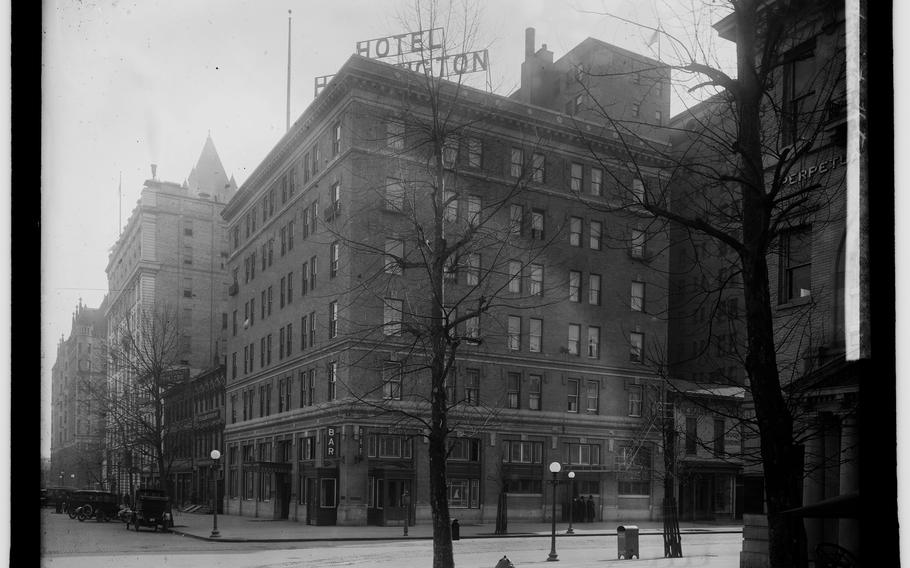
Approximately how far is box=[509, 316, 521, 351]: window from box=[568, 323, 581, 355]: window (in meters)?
0.85

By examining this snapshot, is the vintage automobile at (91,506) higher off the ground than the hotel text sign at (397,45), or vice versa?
the hotel text sign at (397,45)

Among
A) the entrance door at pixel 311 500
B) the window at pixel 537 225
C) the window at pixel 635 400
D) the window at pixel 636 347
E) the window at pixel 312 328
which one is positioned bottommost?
the entrance door at pixel 311 500

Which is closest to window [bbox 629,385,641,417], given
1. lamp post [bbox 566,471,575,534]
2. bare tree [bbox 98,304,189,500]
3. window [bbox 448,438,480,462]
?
lamp post [bbox 566,471,575,534]

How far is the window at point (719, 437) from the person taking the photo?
11992mm

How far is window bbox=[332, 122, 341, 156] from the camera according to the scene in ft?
43.9

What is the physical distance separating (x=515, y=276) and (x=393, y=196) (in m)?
2.65

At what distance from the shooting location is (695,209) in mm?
11445

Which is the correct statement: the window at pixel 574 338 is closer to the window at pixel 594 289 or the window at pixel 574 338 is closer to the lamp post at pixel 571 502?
the window at pixel 594 289

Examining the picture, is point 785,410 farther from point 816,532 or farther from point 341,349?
point 341,349

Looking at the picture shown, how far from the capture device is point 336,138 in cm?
1348

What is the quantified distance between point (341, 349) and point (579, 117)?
5.70 meters

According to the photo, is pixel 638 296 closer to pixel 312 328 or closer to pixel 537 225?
pixel 537 225

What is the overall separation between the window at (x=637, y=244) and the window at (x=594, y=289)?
699 millimetres

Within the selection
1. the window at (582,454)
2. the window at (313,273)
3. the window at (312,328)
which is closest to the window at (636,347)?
the window at (582,454)
